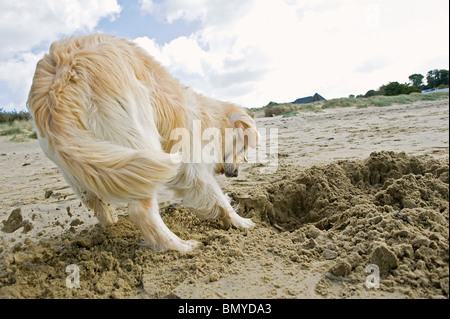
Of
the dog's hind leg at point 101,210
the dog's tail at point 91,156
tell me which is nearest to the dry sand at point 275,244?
the dog's hind leg at point 101,210

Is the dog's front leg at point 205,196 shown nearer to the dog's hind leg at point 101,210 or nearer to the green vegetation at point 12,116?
the dog's hind leg at point 101,210

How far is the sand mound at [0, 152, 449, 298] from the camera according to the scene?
1970 millimetres

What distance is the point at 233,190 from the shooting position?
14.4 ft

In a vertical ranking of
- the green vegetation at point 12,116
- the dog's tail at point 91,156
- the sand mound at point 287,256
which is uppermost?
the green vegetation at point 12,116

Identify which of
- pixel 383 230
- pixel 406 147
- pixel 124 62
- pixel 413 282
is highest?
pixel 124 62

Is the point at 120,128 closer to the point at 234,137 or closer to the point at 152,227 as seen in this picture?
the point at 152,227

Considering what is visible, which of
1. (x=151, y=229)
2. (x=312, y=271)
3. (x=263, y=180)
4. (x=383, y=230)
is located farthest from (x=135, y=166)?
(x=263, y=180)

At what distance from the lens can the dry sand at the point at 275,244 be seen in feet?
6.56

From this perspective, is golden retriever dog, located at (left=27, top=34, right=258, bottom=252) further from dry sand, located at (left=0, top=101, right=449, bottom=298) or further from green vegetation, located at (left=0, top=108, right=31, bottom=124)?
green vegetation, located at (left=0, top=108, right=31, bottom=124)

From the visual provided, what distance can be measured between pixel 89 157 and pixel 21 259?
1.07m

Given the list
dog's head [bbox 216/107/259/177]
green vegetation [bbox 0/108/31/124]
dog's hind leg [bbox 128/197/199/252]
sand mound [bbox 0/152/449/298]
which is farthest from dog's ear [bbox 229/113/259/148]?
green vegetation [bbox 0/108/31/124]

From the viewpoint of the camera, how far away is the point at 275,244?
2602 millimetres

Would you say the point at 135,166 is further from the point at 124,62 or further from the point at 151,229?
the point at 124,62

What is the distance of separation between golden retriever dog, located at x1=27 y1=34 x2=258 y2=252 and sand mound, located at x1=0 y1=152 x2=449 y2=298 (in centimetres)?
30
